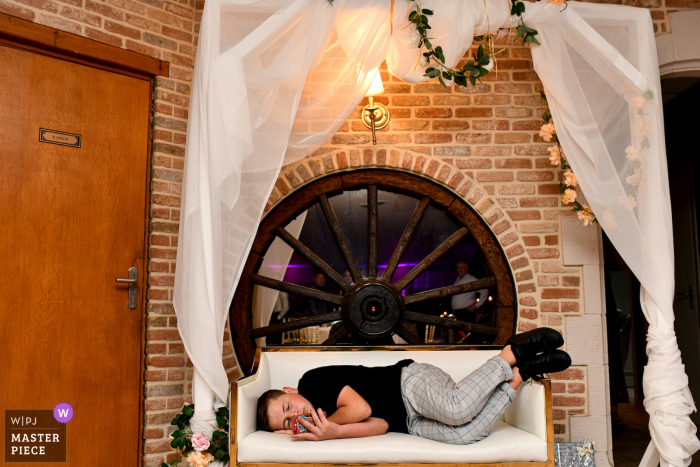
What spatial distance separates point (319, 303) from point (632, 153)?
1907 mm

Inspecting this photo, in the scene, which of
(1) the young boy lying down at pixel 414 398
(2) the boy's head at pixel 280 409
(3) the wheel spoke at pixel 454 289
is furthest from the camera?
(3) the wheel spoke at pixel 454 289

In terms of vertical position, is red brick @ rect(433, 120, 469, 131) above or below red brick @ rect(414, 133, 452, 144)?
above

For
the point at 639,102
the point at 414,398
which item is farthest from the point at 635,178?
the point at 414,398

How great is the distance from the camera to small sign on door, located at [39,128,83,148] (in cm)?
274

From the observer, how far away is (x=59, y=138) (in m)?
2.78

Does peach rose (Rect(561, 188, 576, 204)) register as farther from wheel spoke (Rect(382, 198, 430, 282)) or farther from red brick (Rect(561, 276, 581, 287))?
wheel spoke (Rect(382, 198, 430, 282))

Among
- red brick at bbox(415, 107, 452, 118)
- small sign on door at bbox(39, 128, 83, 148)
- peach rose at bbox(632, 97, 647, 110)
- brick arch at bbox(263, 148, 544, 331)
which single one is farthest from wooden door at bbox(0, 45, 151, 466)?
peach rose at bbox(632, 97, 647, 110)

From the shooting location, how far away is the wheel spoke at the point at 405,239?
335 centimetres

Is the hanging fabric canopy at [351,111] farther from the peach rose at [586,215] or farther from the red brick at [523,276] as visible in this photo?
the red brick at [523,276]

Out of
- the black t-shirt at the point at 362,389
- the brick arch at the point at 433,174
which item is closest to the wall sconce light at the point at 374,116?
the brick arch at the point at 433,174

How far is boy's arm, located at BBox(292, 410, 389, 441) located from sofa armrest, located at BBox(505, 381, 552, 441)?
2.15ft

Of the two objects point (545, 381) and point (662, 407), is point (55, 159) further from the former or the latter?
point (662, 407)

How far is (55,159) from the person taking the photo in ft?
9.06

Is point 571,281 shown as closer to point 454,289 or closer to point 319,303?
point 454,289
